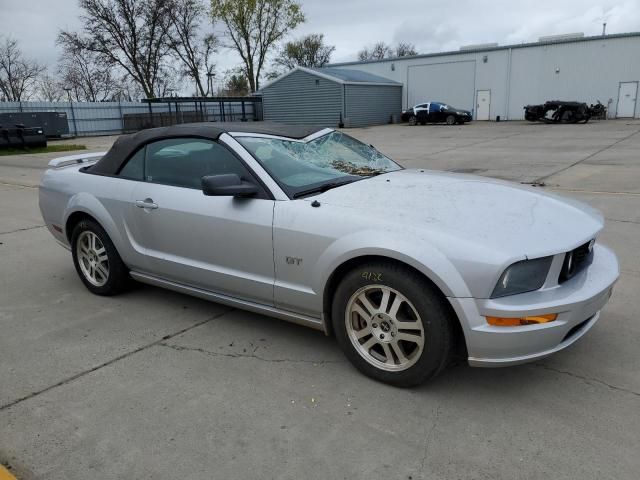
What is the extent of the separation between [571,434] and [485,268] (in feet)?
2.96

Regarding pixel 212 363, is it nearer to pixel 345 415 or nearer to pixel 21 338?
pixel 345 415

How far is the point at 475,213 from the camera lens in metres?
2.95

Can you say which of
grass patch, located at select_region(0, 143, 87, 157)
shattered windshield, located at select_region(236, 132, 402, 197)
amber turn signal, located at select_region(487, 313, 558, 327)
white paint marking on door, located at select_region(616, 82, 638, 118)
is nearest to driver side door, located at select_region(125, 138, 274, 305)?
shattered windshield, located at select_region(236, 132, 402, 197)

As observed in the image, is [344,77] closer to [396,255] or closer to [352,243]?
[352,243]

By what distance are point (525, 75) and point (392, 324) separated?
37926 mm

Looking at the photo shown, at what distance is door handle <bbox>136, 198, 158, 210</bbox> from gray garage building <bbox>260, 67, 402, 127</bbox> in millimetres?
30924

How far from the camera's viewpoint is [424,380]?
113 inches

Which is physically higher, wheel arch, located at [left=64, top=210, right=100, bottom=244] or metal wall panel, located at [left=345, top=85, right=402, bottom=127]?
metal wall panel, located at [left=345, top=85, right=402, bottom=127]

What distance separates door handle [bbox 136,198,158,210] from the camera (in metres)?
3.89

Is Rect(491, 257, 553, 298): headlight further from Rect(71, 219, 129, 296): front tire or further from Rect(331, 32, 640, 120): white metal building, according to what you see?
Rect(331, 32, 640, 120): white metal building

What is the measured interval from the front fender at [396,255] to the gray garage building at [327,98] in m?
32.0

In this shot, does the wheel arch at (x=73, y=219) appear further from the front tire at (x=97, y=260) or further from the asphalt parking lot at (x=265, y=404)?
the asphalt parking lot at (x=265, y=404)

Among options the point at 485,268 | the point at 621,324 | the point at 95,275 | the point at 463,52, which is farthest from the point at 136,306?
the point at 463,52

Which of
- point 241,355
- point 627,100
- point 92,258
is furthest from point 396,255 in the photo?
point 627,100
